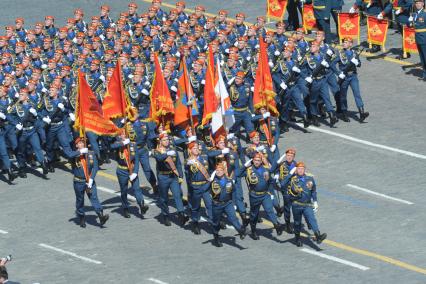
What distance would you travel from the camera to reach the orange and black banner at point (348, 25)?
53281 mm

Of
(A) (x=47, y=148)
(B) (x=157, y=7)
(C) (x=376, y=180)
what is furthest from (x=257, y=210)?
(B) (x=157, y=7)

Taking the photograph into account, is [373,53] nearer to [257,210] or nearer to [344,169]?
[344,169]

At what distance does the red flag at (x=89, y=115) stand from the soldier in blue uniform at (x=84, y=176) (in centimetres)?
A: 53

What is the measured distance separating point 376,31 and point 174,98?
362 inches

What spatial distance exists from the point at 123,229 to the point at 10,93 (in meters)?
7.16

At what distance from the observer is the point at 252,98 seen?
4612 cm

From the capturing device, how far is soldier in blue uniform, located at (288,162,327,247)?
1532 inches

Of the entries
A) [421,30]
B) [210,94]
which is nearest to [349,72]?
[421,30]

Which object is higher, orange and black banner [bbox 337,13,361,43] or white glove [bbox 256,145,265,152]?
orange and black banner [bbox 337,13,361,43]

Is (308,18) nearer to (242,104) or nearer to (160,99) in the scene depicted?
(242,104)

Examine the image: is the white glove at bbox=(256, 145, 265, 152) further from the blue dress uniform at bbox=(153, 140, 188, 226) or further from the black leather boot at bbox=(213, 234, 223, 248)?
the black leather boot at bbox=(213, 234, 223, 248)

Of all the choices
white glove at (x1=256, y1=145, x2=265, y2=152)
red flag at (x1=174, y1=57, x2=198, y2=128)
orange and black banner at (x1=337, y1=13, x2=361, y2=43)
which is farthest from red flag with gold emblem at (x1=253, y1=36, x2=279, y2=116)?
orange and black banner at (x1=337, y1=13, x2=361, y2=43)

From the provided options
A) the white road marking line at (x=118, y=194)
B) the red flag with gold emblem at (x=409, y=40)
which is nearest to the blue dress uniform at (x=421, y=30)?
the red flag with gold emblem at (x=409, y=40)

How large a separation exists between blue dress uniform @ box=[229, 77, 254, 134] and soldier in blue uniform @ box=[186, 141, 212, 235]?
537cm
